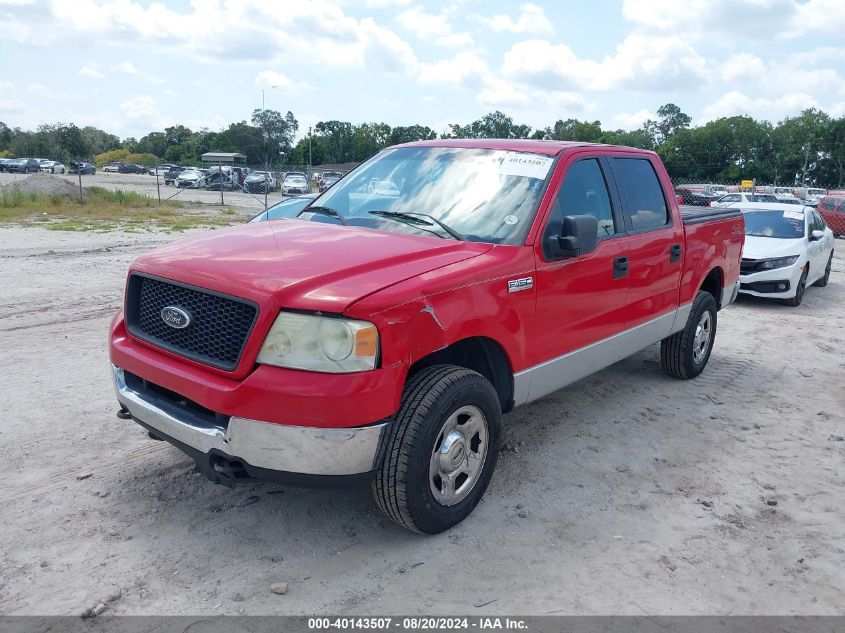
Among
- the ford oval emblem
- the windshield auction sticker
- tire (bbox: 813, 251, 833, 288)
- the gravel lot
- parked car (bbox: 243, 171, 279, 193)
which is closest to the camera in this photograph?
the ford oval emblem

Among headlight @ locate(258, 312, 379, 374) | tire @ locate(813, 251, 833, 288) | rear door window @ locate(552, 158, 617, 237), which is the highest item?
rear door window @ locate(552, 158, 617, 237)

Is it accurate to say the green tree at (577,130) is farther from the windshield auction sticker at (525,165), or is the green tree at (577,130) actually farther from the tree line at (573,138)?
the windshield auction sticker at (525,165)

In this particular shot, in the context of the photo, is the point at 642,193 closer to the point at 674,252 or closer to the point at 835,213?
the point at 674,252

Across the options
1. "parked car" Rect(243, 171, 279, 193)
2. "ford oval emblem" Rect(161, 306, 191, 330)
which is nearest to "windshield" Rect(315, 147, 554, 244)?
"ford oval emblem" Rect(161, 306, 191, 330)

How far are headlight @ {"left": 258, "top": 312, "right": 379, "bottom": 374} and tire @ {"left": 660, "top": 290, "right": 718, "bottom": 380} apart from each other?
3.96 m

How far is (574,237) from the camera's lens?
3.93 m

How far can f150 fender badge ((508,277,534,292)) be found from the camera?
374 centimetres

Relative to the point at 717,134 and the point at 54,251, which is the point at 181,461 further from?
the point at 717,134

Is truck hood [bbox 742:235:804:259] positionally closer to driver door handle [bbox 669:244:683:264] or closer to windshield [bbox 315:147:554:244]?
driver door handle [bbox 669:244:683:264]

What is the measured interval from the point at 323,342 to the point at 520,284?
49.9 inches

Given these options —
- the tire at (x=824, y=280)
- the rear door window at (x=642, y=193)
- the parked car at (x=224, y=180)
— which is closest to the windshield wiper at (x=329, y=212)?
the rear door window at (x=642, y=193)

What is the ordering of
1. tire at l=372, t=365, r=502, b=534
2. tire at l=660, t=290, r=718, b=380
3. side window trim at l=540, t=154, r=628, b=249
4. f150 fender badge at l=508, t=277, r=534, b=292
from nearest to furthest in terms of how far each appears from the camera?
tire at l=372, t=365, r=502, b=534 < f150 fender badge at l=508, t=277, r=534, b=292 < side window trim at l=540, t=154, r=628, b=249 < tire at l=660, t=290, r=718, b=380

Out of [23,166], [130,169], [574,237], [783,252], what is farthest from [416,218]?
[130,169]

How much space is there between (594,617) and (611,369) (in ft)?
12.8
